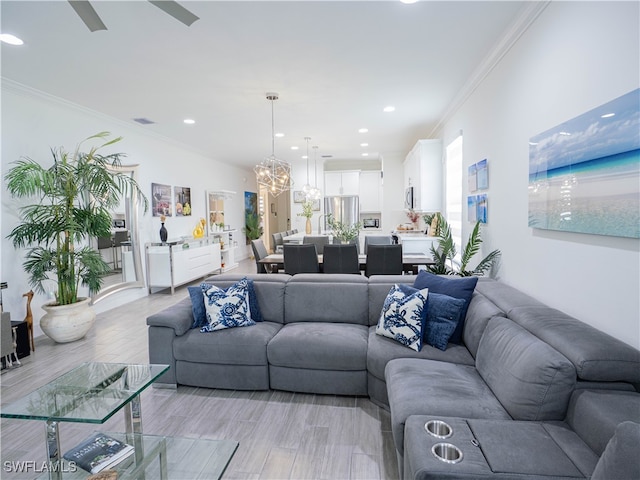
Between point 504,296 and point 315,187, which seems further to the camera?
point 315,187

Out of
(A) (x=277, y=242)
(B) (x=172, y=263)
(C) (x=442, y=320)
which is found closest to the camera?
(C) (x=442, y=320)

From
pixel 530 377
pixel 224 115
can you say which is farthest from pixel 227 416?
pixel 224 115

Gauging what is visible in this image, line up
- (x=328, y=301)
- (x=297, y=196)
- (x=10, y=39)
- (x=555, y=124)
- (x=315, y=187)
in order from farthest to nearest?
(x=297, y=196) → (x=315, y=187) → (x=328, y=301) → (x=10, y=39) → (x=555, y=124)

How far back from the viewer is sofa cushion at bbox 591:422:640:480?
977 millimetres

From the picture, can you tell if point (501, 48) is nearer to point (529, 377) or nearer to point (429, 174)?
point (529, 377)

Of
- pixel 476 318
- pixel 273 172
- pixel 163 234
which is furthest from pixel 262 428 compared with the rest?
pixel 163 234

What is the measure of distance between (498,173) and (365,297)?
170cm

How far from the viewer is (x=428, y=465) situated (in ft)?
4.41

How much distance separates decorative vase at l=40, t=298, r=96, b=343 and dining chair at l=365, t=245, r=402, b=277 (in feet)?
11.2

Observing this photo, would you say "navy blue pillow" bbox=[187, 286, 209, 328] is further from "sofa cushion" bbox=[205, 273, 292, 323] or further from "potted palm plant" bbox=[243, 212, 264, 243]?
"potted palm plant" bbox=[243, 212, 264, 243]

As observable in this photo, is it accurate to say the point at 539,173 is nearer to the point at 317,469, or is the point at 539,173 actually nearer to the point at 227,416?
the point at 317,469

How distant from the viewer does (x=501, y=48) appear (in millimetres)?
3027

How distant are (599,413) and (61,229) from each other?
4.64 metres

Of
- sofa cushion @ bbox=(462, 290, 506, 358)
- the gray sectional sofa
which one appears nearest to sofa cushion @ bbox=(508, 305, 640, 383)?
the gray sectional sofa
